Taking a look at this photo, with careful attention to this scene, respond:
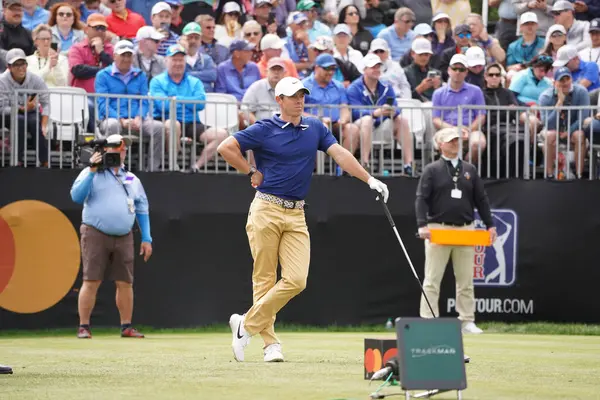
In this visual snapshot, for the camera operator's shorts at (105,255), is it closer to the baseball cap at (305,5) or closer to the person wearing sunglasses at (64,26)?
the person wearing sunglasses at (64,26)

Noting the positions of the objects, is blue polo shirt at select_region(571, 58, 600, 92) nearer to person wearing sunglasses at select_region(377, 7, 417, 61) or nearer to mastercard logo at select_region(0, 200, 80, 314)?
person wearing sunglasses at select_region(377, 7, 417, 61)

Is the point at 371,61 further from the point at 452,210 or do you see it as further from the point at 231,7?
the point at 231,7

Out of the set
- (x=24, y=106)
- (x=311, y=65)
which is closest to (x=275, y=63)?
(x=311, y=65)

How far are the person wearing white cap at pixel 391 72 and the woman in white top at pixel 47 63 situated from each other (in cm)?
469

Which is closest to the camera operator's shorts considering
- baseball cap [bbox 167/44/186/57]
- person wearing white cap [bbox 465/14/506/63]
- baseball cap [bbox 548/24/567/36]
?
baseball cap [bbox 167/44/186/57]

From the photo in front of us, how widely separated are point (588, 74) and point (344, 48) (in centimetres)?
378

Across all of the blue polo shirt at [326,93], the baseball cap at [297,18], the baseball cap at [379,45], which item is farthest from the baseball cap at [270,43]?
the baseball cap at [379,45]

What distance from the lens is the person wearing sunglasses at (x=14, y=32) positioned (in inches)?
703

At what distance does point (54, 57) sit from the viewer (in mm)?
17250

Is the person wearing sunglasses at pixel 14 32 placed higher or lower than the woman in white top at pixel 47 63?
higher

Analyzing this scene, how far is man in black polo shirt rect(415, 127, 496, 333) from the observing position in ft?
51.6

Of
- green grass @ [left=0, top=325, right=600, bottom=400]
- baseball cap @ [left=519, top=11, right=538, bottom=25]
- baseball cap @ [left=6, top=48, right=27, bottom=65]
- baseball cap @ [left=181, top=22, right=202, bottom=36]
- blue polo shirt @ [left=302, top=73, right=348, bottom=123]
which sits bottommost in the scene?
green grass @ [left=0, top=325, right=600, bottom=400]

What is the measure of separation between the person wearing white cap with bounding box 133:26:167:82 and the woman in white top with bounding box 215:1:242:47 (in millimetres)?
2355

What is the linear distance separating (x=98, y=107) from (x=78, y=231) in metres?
1.59
